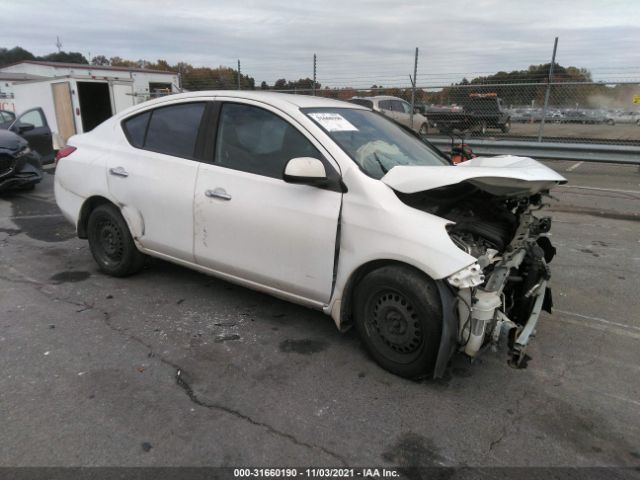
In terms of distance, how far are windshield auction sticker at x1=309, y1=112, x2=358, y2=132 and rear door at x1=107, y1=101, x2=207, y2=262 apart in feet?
3.44

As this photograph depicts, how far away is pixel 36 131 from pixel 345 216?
9.51 m

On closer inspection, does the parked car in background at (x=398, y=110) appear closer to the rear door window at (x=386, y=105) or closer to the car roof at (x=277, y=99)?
the rear door window at (x=386, y=105)

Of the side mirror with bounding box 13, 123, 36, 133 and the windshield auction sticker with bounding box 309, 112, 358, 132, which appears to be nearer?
the windshield auction sticker with bounding box 309, 112, 358, 132

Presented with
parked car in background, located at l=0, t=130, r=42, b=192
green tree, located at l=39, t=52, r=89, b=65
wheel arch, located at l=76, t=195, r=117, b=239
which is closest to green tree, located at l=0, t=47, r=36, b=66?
green tree, located at l=39, t=52, r=89, b=65

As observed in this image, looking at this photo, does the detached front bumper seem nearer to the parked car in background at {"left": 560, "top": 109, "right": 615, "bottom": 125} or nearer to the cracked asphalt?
the cracked asphalt

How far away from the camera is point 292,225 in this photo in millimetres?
3240

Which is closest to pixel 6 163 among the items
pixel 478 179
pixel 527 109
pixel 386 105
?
pixel 478 179

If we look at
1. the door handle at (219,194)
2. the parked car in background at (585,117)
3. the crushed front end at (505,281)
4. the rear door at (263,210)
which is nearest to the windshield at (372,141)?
the rear door at (263,210)

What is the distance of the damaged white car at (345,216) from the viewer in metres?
2.83

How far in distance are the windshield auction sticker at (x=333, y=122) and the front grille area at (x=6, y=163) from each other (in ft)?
22.4

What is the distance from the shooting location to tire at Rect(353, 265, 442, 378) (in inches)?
110

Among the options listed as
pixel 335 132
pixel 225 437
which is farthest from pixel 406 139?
pixel 225 437

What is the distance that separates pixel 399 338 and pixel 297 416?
790 millimetres

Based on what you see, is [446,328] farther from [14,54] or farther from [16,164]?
[14,54]
